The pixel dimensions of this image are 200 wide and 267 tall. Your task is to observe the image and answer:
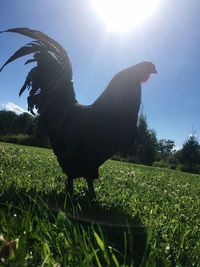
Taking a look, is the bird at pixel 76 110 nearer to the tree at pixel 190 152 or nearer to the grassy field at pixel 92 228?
the grassy field at pixel 92 228

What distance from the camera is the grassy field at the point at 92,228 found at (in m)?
2.85

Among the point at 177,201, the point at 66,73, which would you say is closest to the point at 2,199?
the point at 66,73

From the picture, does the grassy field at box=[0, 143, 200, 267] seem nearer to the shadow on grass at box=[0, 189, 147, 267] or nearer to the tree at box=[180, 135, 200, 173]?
the shadow on grass at box=[0, 189, 147, 267]

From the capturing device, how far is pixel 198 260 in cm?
392

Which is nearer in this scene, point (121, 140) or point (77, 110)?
point (121, 140)

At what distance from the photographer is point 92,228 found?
3184 mm

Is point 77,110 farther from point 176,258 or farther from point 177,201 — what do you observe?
point 176,258

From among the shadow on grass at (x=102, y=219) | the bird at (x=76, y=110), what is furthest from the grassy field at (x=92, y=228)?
the bird at (x=76, y=110)

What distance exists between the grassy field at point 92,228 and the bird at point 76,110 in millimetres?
813

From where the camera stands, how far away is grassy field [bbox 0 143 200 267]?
285 cm

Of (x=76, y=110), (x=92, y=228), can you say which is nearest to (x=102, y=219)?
(x=76, y=110)

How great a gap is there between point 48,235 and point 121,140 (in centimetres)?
337

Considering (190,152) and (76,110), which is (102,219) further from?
(190,152)

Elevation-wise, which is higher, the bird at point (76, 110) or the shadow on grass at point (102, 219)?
the bird at point (76, 110)
